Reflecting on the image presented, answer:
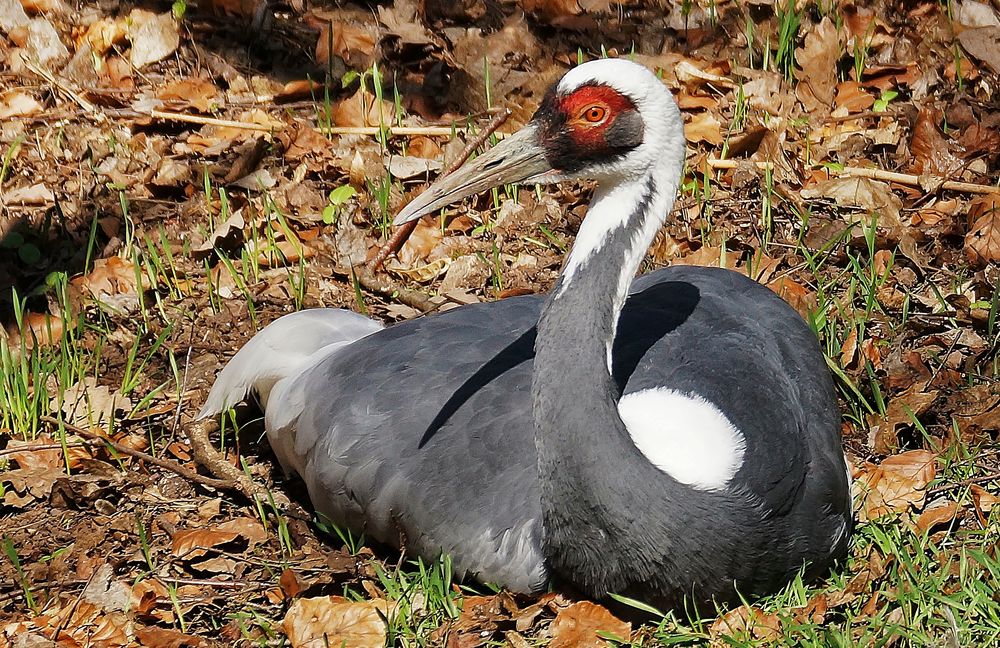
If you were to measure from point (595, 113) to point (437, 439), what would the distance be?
3.70ft

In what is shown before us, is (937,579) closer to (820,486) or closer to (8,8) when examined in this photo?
(820,486)

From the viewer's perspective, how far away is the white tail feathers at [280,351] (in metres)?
4.54

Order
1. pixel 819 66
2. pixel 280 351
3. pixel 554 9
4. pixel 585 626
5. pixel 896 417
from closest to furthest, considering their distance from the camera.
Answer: pixel 585 626 → pixel 896 417 → pixel 280 351 → pixel 819 66 → pixel 554 9

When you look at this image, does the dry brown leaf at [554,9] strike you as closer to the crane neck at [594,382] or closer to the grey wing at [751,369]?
the grey wing at [751,369]

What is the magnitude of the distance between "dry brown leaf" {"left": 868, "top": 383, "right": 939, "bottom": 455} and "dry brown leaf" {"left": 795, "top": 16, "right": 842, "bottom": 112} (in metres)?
2.12

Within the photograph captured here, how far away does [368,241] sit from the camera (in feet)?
18.3

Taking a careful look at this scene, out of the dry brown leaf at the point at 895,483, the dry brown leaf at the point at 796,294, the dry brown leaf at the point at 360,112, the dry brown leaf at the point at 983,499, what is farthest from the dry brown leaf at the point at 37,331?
the dry brown leaf at the point at 983,499

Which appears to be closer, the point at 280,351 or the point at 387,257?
the point at 280,351

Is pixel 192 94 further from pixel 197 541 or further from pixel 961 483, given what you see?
pixel 961 483

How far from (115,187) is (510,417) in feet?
9.59

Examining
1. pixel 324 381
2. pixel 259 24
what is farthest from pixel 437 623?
pixel 259 24

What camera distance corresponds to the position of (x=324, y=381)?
4.20 meters

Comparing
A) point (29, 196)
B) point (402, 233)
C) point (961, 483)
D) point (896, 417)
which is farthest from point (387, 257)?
point (961, 483)

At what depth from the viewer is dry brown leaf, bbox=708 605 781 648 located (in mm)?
3348
